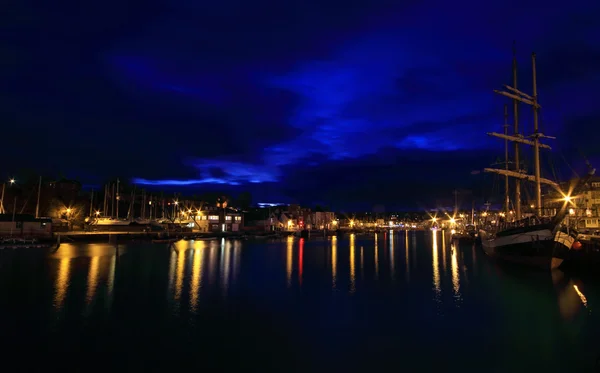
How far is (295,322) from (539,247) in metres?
30.7

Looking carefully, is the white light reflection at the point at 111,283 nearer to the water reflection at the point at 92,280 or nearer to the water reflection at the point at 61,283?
the water reflection at the point at 92,280

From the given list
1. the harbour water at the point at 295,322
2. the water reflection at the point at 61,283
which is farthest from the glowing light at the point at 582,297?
the water reflection at the point at 61,283

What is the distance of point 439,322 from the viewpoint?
20234mm

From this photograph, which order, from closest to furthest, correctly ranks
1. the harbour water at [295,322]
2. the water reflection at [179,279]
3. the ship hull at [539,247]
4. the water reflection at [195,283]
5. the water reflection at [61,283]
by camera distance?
the harbour water at [295,322] < the water reflection at [61,283] < the water reflection at [195,283] < the water reflection at [179,279] < the ship hull at [539,247]

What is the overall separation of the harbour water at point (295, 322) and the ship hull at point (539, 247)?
9.47ft

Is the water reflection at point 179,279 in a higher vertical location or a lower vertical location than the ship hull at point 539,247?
lower

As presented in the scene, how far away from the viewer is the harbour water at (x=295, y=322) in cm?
1469

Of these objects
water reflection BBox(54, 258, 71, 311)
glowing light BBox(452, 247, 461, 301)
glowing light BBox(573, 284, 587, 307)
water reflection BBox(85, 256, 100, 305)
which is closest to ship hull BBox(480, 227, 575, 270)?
glowing light BBox(452, 247, 461, 301)

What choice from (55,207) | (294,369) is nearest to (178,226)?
(55,207)

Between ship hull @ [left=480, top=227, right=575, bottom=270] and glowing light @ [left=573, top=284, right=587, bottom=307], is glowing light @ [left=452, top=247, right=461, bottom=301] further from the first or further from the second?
glowing light @ [left=573, top=284, right=587, bottom=307]

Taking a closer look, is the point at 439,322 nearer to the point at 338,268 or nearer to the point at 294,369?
the point at 294,369

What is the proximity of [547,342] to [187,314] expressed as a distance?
57.6 ft

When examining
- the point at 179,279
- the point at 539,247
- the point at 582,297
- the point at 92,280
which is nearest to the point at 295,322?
the point at 179,279

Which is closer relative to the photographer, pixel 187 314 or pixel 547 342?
pixel 547 342
